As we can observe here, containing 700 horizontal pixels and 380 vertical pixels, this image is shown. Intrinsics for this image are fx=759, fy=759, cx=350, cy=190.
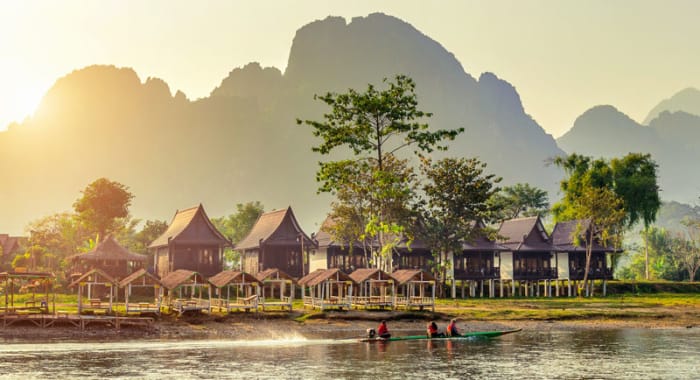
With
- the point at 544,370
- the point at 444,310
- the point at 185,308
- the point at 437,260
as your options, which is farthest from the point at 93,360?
the point at 437,260

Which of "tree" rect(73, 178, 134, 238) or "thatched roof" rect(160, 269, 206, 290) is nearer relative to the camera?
"thatched roof" rect(160, 269, 206, 290)

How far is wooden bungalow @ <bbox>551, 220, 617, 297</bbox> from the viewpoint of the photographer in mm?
84062

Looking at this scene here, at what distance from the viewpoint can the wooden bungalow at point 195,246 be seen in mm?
71250

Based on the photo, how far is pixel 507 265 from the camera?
8469 centimetres

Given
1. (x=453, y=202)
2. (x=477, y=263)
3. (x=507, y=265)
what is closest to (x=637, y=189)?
(x=507, y=265)

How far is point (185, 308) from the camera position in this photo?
50.2 meters

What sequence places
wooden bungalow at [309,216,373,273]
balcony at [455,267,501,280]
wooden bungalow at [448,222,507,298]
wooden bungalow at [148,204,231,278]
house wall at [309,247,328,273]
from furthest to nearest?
house wall at [309,247,328,273] < wooden bungalow at [448,222,507,298] < balcony at [455,267,501,280] < wooden bungalow at [309,216,373,273] < wooden bungalow at [148,204,231,278]

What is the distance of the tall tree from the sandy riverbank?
119 feet

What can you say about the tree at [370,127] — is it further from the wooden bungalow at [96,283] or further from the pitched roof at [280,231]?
the wooden bungalow at [96,283]

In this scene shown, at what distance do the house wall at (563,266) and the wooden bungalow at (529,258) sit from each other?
75 centimetres

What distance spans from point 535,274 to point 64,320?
179ft

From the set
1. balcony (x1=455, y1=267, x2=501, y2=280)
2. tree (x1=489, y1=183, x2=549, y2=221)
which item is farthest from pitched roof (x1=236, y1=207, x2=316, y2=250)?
tree (x1=489, y1=183, x2=549, y2=221)

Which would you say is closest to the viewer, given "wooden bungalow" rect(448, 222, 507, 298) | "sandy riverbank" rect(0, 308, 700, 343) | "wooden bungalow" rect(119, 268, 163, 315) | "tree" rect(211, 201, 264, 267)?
"sandy riverbank" rect(0, 308, 700, 343)

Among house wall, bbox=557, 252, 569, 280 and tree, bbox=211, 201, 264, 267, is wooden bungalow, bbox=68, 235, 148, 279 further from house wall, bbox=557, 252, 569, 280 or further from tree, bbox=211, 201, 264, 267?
house wall, bbox=557, 252, 569, 280
